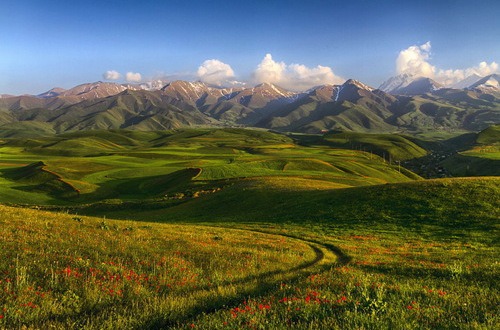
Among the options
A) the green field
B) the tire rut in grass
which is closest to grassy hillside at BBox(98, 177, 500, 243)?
the green field

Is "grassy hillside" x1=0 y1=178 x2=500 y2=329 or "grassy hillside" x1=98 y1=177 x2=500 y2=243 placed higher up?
"grassy hillside" x1=0 y1=178 x2=500 y2=329

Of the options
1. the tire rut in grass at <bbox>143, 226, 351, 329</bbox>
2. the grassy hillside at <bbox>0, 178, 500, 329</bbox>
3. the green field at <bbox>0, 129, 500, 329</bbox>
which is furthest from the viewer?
the tire rut in grass at <bbox>143, 226, 351, 329</bbox>

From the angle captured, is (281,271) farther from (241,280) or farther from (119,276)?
(119,276)

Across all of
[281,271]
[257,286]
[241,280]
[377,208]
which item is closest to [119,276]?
[241,280]

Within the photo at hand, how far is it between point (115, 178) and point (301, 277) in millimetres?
105377

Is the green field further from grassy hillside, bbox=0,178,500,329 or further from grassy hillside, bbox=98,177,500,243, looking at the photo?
grassy hillside, bbox=98,177,500,243

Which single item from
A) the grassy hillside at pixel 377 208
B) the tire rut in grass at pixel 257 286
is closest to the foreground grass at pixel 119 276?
the tire rut in grass at pixel 257 286

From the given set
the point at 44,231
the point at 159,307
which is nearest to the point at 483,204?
the point at 159,307

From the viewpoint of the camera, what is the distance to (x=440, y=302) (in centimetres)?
1129

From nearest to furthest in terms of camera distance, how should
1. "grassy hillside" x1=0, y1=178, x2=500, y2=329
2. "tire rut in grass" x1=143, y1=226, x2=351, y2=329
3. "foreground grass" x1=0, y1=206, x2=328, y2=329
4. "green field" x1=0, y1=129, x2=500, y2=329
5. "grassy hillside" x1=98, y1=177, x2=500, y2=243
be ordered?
"grassy hillside" x1=0, y1=178, x2=500, y2=329, "green field" x1=0, y1=129, x2=500, y2=329, "tire rut in grass" x1=143, y1=226, x2=351, y2=329, "foreground grass" x1=0, y1=206, x2=328, y2=329, "grassy hillside" x1=98, y1=177, x2=500, y2=243

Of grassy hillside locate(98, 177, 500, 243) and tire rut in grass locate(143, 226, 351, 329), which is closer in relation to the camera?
tire rut in grass locate(143, 226, 351, 329)

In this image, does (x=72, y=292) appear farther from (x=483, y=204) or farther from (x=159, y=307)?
(x=483, y=204)

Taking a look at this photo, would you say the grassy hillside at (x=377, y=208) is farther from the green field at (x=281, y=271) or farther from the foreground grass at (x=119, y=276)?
the foreground grass at (x=119, y=276)

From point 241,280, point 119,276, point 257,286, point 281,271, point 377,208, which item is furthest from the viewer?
point 377,208
